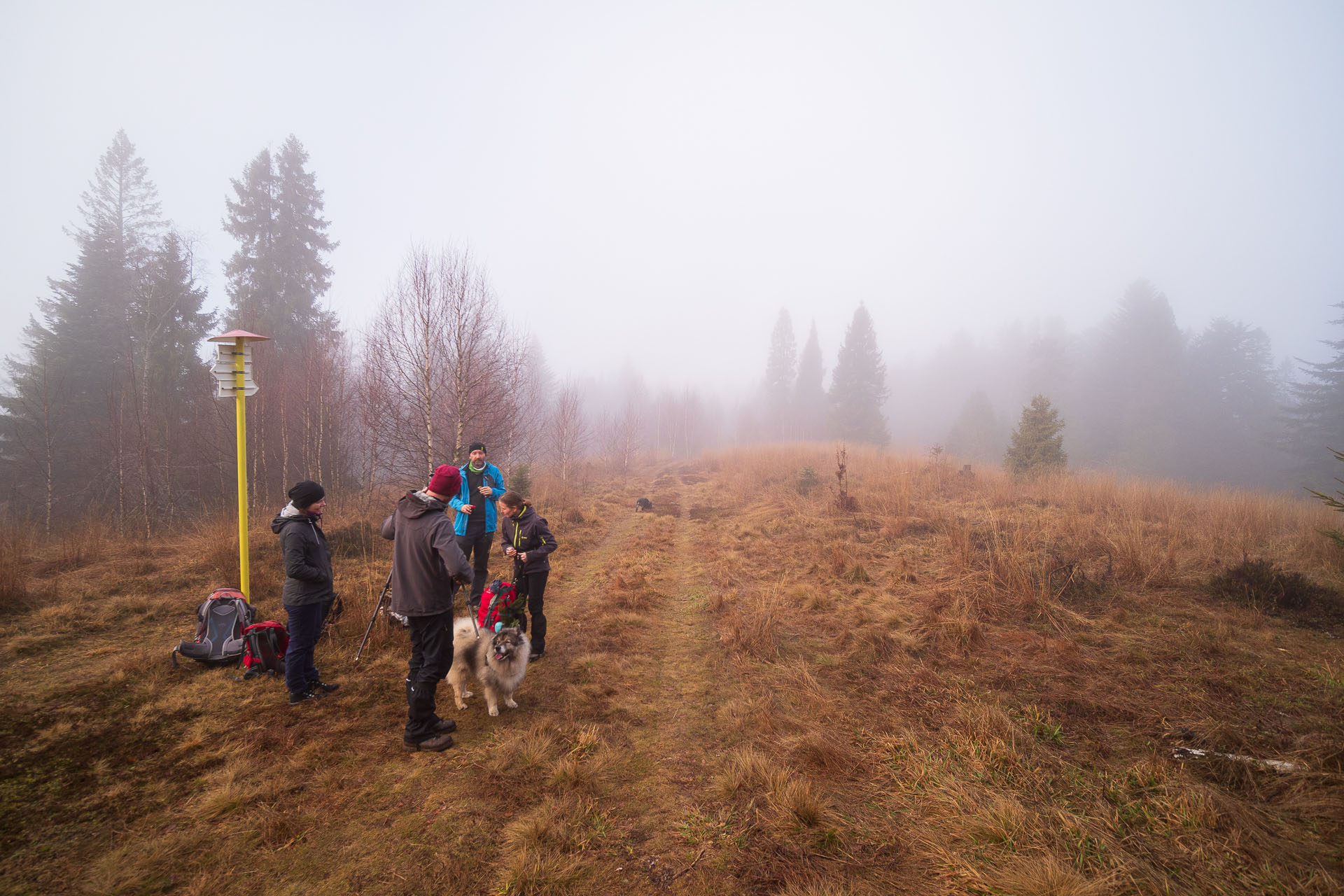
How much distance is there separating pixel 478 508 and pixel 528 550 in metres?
1.33

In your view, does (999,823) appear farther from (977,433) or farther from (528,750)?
(977,433)

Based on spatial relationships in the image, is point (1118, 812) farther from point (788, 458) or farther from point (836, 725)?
point (788, 458)

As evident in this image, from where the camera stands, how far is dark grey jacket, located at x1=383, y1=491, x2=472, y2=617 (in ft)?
12.5

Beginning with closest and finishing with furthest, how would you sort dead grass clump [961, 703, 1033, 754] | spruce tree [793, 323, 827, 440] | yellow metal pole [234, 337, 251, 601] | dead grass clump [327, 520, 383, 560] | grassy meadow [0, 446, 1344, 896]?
grassy meadow [0, 446, 1344, 896]
dead grass clump [961, 703, 1033, 754]
yellow metal pole [234, 337, 251, 601]
dead grass clump [327, 520, 383, 560]
spruce tree [793, 323, 827, 440]

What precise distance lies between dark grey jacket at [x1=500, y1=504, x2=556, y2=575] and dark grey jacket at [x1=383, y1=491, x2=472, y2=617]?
1.38 m

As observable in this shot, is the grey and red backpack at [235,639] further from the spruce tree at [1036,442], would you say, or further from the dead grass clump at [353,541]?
the spruce tree at [1036,442]

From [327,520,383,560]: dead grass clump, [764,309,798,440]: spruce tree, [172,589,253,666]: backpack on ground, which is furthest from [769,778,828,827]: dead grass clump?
[764,309,798,440]: spruce tree

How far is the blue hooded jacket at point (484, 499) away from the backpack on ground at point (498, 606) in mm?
1321

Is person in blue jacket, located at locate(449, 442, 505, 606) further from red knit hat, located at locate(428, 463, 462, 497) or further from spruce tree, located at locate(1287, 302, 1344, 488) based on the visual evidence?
spruce tree, located at locate(1287, 302, 1344, 488)

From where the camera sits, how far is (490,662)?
14.3 ft

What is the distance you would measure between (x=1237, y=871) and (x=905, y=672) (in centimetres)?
259

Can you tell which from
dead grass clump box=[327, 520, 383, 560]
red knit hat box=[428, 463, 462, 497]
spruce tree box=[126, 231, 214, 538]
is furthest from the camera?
spruce tree box=[126, 231, 214, 538]

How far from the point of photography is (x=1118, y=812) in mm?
2814

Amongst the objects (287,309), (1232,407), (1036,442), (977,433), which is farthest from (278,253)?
(1232,407)
